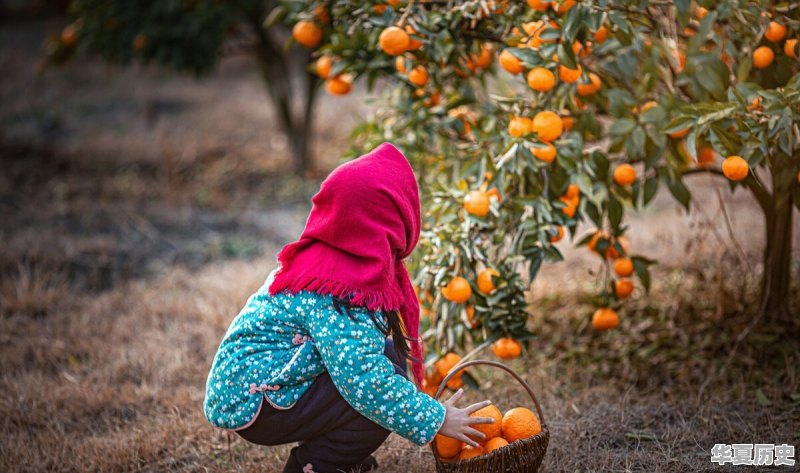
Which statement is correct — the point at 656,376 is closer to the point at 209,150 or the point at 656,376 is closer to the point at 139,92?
the point at 209,150

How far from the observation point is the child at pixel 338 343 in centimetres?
172

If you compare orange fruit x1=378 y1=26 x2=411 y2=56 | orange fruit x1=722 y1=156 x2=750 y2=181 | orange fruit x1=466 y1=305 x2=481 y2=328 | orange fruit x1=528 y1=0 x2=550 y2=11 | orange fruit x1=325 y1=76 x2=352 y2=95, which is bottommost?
orange fruit x1=466 y1=305 x2=481 y2=328

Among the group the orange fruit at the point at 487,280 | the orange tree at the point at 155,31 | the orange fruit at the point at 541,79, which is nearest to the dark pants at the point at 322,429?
the orange fruit at the point at 487,280

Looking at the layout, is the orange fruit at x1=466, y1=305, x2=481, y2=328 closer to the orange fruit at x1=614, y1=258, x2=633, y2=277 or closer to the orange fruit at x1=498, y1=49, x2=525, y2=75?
the orange fruit at x1=614, y1=258, x2=633, y2=277

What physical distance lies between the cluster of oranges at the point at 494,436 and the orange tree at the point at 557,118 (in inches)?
18.3

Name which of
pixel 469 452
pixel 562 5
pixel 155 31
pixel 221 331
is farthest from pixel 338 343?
pixel 155 31

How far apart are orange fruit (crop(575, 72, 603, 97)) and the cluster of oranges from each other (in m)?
1.10

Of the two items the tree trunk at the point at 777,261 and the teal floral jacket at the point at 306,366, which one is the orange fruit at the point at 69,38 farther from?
the tree trunk at the point at 777,261

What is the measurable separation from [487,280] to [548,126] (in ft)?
1.65

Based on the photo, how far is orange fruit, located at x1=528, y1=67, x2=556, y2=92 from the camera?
2150 millimetres

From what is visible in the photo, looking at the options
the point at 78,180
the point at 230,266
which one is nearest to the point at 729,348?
the point at 230,266

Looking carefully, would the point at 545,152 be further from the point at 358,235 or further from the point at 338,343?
the point at 338,343

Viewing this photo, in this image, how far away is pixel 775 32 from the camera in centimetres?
222

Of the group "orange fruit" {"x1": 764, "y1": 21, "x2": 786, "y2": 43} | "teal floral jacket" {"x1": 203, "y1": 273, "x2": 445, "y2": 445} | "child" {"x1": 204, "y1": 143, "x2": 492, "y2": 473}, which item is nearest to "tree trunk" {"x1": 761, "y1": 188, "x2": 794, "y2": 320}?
"orange fruit" {"x1": 764, "y1": 21, "x2": 786, "y2": 43}
